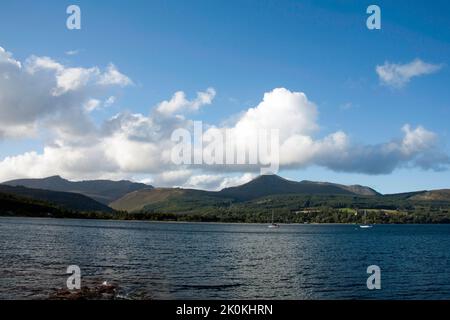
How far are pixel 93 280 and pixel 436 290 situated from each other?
167ft

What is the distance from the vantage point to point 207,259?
101938 mm

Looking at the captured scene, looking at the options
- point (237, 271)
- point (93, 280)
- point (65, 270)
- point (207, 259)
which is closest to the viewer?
point (93, 280)
